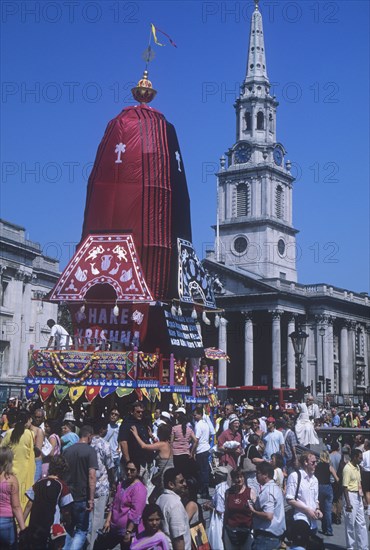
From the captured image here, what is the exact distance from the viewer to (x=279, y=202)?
253 feet

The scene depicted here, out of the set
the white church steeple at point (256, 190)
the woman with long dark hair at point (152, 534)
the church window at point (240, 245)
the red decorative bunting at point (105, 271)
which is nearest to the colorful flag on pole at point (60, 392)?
the red decorative bunting at point (105, 271)

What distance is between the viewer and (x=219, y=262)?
71938mm

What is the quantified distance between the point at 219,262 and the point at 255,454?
192ft

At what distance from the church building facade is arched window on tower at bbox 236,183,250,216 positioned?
103 millimetres

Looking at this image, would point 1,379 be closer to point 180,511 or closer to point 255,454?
point 255,454

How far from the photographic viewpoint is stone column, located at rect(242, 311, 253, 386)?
66.1m

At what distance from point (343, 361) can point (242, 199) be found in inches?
757

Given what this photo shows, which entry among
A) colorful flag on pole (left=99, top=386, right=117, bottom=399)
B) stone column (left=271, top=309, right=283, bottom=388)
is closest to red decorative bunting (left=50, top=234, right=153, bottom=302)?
colorful flag on pole (left=99, top=386, right=117, bottom=399)

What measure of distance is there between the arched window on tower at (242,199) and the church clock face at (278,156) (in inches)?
163

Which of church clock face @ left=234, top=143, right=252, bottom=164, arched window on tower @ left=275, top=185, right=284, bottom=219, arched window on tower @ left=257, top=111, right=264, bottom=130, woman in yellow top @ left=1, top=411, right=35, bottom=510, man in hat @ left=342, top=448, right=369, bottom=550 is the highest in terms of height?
arched window on tower @ left=257, top=111, right=264, bottom=130

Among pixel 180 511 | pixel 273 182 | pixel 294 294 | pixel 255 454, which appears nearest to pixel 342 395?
pixel 294 294

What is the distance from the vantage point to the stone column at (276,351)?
215 ft

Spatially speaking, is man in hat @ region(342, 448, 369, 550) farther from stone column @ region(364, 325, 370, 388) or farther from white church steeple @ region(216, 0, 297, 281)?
stone column @ region(364, 325, 370, 388)

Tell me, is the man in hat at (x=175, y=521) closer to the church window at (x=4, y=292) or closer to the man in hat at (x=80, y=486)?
the man in hat at (x=80, y=486)
